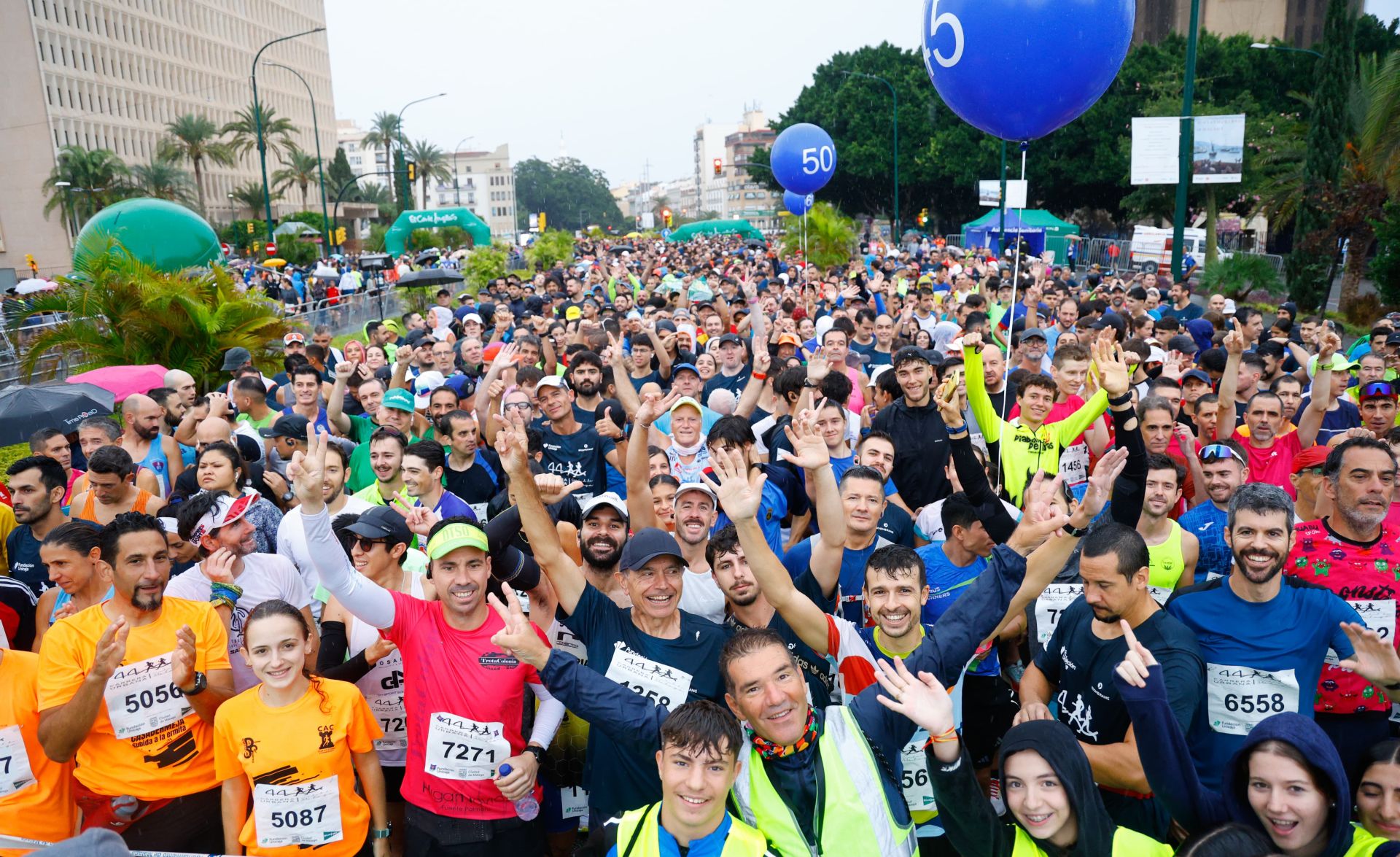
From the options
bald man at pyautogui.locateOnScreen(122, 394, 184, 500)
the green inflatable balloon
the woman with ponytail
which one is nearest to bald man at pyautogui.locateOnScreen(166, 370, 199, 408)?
bald man at pyautogui.locateOnScreen(122, 394, 184, 500)

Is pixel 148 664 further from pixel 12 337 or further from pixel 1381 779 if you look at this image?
pixel 12 337

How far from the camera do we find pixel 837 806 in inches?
107

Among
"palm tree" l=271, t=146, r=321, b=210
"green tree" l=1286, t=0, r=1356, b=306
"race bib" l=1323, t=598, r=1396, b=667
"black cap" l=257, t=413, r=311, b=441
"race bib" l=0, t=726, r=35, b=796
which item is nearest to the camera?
"race bib" l=0, t=726, r=35, b=796

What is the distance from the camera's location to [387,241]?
118 ft

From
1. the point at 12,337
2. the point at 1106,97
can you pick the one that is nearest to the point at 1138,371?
the point at 12,337

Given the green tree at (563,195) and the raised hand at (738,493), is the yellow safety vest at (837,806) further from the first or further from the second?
the green tree at (563,195)

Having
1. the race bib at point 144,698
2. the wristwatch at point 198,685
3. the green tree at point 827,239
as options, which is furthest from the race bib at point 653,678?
the green tree at point 827,239

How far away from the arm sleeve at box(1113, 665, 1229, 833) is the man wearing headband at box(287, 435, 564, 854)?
6.52 ft

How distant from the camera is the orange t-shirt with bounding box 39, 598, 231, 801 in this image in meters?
3.48

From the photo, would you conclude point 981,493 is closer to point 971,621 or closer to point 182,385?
point 971,621

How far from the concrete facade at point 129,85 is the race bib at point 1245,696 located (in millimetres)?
47928

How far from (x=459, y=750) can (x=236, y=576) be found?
4.91 feet

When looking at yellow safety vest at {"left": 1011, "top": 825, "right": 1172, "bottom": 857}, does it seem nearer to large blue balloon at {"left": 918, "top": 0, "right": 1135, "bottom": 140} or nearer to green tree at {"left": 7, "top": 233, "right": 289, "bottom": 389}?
large blue balloon at {"left": 918, "top": 0, "right": 1135, "bottom": 140}

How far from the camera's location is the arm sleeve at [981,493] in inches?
163
